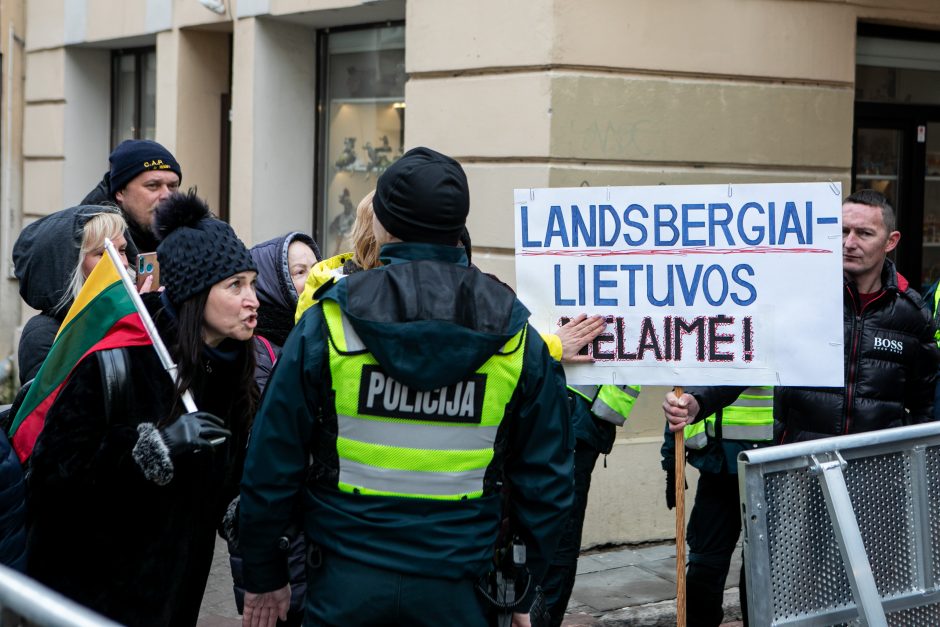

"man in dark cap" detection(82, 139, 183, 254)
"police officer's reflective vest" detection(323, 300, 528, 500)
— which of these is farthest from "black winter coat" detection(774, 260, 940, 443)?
"man in dark cap" detection(82, 139, 183, 254)

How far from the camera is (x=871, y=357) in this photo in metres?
4.59

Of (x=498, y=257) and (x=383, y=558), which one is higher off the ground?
(x=498, y=257)

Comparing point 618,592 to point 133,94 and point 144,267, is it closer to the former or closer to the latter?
point 144,267

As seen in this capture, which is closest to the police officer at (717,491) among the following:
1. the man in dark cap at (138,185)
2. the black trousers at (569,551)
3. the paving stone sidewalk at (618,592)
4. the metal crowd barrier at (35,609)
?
the black trousers at (569,551)

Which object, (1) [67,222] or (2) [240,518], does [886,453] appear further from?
(1) [67,222]

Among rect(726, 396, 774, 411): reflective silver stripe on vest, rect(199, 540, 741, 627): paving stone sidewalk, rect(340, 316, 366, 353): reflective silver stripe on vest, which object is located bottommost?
rect(199, 540, 741, 627): paving stone sidewalk

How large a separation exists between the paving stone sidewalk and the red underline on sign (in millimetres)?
2298

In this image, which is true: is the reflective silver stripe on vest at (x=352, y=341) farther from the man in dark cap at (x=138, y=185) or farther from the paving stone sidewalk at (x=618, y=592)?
the paving stone sidewalk at (x=618, y=592)

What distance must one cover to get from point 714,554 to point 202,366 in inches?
90.6

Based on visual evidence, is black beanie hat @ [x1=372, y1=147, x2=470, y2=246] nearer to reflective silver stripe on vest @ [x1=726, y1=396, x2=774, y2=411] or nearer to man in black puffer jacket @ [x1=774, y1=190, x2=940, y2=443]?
man in black puffer jacket @ [x1=774, y1=190, x2=940, y2=443]

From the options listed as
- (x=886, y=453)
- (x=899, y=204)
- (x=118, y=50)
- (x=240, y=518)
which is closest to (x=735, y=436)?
(x=886, y=453)

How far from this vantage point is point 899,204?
8.59m

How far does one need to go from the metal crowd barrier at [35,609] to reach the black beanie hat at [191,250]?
63.2 inches

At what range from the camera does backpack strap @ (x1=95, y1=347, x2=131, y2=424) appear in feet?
10.7
